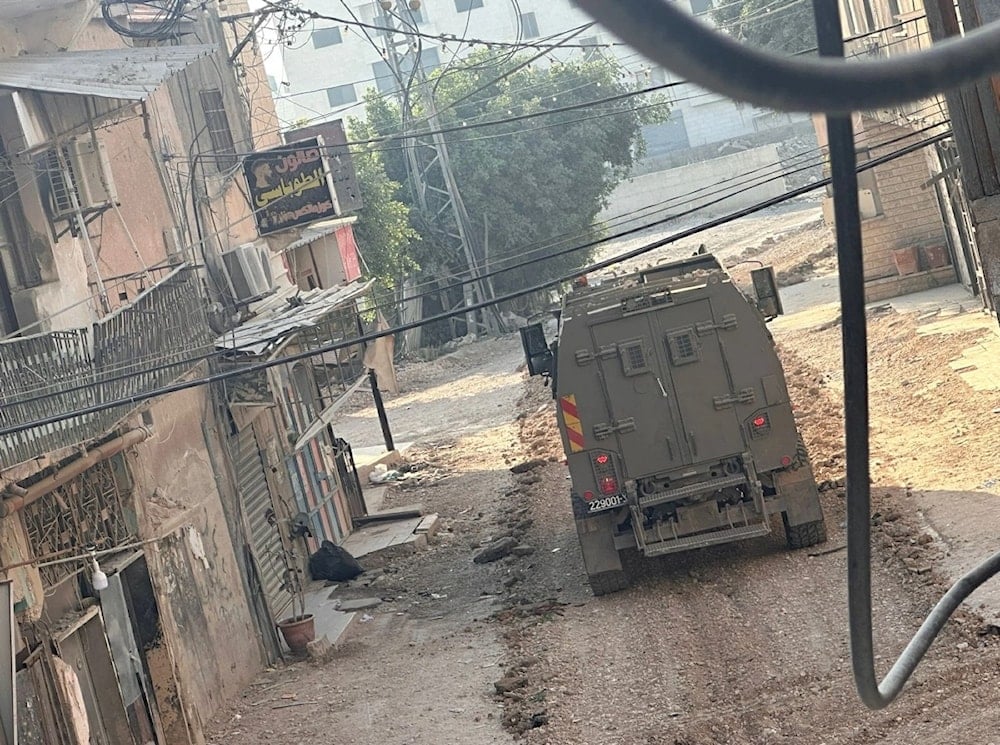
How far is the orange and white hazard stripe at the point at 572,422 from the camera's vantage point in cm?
1272

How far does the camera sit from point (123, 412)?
37.0ft

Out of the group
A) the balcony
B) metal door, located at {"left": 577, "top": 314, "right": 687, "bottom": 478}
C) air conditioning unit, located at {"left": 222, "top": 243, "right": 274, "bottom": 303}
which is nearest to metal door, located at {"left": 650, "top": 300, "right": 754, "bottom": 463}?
metal door, located at {"left": 577, "top": 314, "right": 687, "bottom": 478}

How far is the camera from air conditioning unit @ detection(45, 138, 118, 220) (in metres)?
12.2

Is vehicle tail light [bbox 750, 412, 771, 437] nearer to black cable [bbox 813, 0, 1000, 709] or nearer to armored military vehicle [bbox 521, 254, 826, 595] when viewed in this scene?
armored military vehicle [bbox 521, 254, 826, 595]

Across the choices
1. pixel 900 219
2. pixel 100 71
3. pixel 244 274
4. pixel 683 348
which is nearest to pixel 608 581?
pixel 683 348

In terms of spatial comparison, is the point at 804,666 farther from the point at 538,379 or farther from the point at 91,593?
the point at 538,379

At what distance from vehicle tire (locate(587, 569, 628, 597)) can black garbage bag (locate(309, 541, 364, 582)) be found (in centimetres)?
547

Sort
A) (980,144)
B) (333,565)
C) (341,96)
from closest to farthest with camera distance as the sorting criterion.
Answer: (980,144) → (333,565) → (341,96)

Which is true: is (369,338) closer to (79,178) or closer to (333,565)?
(79,178)

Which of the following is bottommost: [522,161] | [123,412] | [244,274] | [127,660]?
Answer: [127,660]

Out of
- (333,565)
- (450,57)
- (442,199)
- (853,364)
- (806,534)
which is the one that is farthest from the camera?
(450,57)

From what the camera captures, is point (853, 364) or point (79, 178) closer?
point (853, 364)

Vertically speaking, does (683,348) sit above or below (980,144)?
below

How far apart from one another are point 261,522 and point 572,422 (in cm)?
542
